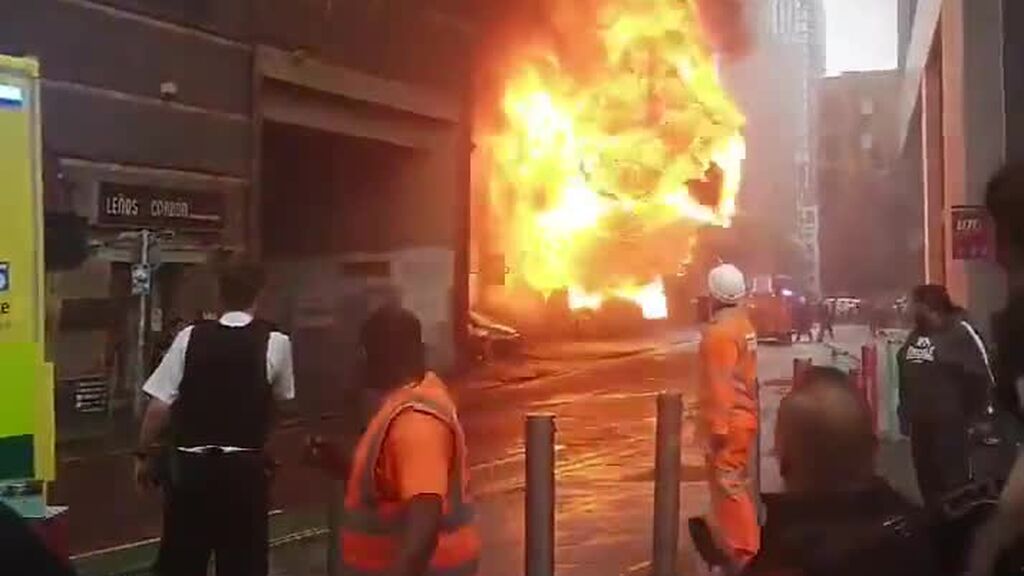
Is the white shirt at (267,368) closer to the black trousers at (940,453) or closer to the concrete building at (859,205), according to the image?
the black trousers at (940,453)

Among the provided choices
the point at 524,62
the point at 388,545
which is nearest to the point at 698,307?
the point at 524,62

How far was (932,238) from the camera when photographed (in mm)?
16359

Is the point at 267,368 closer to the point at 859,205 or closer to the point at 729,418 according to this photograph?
the point at 729,418

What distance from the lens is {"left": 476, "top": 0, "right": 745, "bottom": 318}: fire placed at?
40.5ft

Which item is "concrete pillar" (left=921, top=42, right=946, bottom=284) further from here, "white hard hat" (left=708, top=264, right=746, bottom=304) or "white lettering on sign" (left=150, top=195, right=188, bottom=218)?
"white lettering on sign" (left=150, top=195, right=188, bottom=218)

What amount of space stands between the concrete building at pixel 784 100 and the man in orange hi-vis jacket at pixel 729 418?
5.31 metres

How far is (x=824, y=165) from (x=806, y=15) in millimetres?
1280

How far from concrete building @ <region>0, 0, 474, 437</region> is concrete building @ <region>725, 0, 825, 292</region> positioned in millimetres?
2572

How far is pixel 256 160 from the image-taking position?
45.2ft

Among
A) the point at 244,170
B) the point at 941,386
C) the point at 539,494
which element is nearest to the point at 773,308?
the point at 941,386

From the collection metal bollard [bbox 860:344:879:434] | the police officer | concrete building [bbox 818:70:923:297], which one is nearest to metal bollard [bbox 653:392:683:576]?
the police officer

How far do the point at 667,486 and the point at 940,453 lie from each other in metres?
1.52

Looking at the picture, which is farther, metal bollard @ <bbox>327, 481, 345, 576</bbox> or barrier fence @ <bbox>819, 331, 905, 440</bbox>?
barrier fence @ <bbox>819, 331, 905, 440</bbox>

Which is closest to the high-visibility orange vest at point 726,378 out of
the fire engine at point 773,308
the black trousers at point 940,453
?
the black trousers at point 940,453
